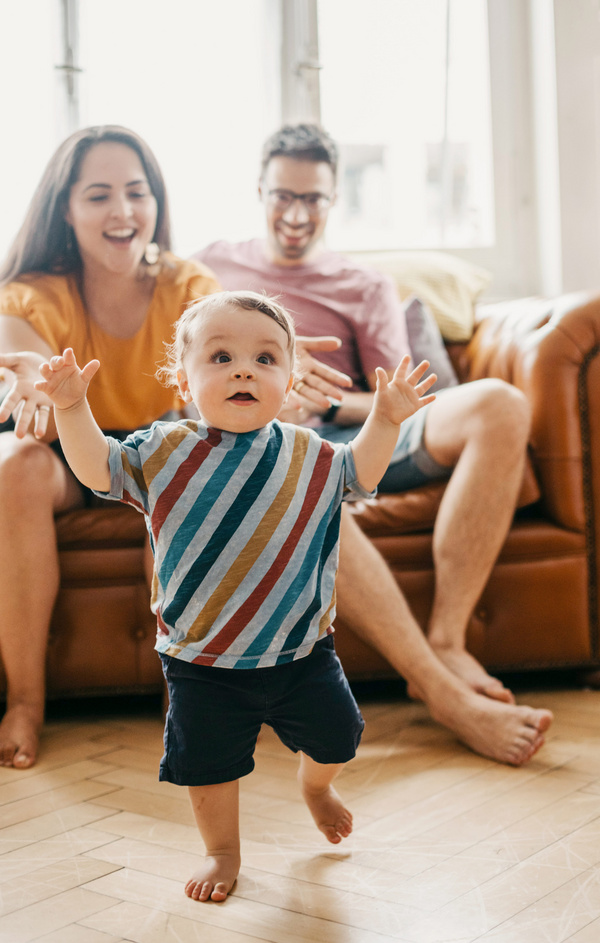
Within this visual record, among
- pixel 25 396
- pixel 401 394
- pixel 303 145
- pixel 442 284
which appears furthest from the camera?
pixel 442 284

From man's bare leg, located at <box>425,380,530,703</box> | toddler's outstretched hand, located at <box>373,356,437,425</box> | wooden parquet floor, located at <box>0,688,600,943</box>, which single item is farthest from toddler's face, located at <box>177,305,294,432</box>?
man's bare leg, located at <box>425,380,530,703</box>

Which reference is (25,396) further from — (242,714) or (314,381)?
(242,714)

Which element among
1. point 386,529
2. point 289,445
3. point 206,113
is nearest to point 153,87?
point 206,113

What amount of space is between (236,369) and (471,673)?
73 cm

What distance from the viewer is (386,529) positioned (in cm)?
154

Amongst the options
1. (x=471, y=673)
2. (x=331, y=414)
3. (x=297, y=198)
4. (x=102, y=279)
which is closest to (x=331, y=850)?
(x=471, y=673)

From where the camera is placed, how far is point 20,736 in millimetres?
1347

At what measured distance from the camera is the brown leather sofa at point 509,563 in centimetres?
151

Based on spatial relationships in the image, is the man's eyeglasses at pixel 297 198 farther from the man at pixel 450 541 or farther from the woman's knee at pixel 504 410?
the woman's knee at pixel 504 410

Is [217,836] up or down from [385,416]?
down

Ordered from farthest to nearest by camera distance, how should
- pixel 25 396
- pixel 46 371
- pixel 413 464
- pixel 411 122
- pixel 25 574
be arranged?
pixel 411 122
pixel 413 464
pixel 25 574
pixel 25 396
pixel 46 371

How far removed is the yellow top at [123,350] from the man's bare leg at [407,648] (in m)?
0.44

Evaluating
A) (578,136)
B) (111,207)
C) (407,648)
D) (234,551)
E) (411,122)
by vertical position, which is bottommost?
(407,648)

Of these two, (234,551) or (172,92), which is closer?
(234,551)
